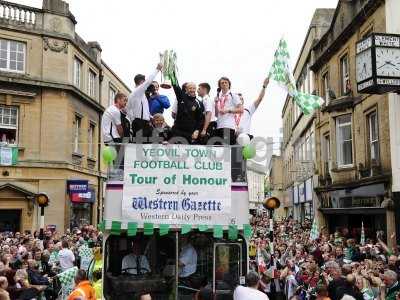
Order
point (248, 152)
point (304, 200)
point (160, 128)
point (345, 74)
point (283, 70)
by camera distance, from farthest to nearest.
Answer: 1. point (304, 200)
2. point (345, 74)
3. point (283, 70)
4. point (160, 128)
5. point (248, 152)

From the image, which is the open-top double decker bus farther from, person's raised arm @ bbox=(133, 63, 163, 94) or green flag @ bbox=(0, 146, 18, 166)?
green flag @ bbox=(0, 146, 18, 166)

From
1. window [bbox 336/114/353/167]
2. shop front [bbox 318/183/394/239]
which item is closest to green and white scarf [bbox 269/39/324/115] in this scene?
shop front [bbox 318/183/394/239]

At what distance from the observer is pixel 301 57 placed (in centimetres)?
3528

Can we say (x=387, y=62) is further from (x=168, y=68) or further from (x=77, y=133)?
(x=77, y=133)

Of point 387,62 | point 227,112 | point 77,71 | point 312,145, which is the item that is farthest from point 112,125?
point 312,145

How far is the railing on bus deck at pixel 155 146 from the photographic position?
24.5 feet

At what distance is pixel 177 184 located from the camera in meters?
7.51

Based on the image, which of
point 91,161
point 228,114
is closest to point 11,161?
point 91,161

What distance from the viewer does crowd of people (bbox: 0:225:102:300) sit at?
819 centimetres

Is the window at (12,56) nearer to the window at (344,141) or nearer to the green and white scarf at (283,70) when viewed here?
the window at (344,141)

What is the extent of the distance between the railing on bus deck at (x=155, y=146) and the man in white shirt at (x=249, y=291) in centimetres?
156

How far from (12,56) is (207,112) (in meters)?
18.9

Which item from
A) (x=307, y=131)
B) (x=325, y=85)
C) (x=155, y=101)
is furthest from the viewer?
(x=307, y=131)

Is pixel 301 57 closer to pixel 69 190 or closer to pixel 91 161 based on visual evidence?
pixel 91 161
